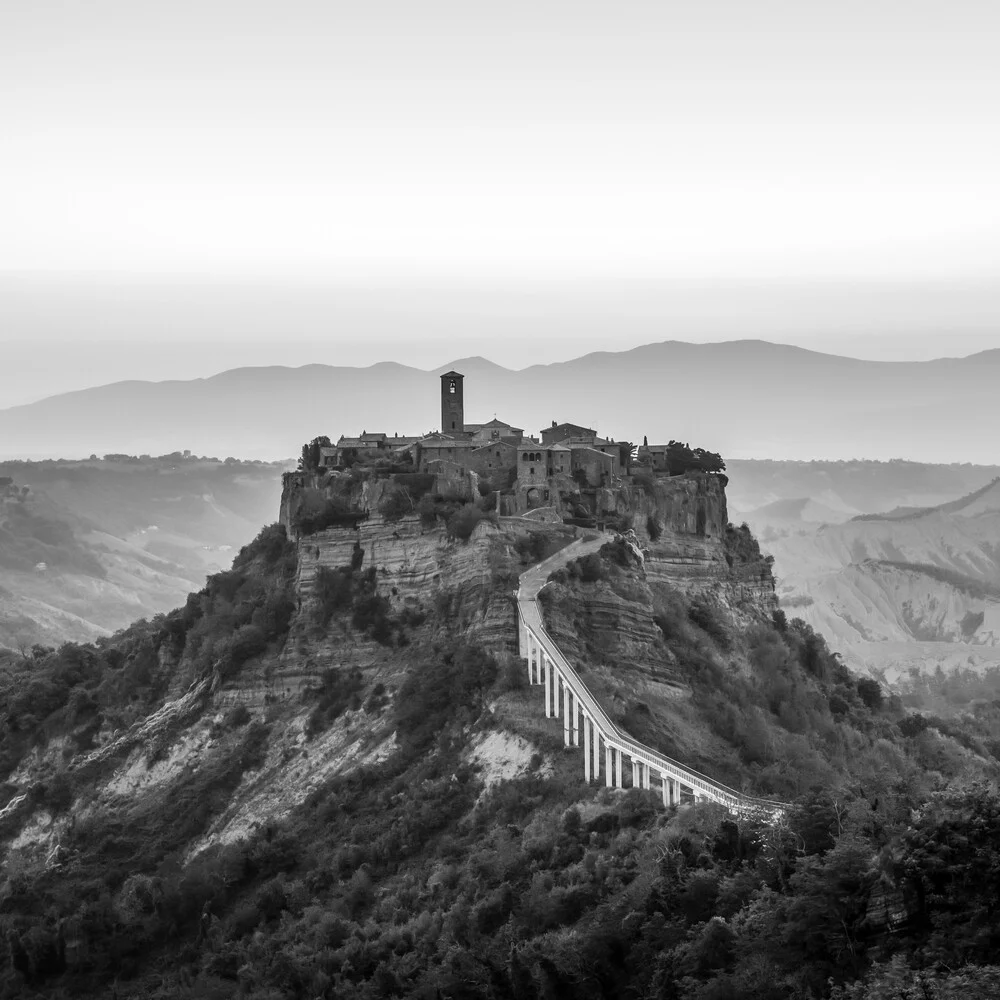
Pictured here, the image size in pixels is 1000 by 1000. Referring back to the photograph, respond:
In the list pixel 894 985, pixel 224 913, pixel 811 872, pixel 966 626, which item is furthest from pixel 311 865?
pixel 966 626

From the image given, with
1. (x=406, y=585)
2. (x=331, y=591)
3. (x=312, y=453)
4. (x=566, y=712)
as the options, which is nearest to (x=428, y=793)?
(x=566, y=712)

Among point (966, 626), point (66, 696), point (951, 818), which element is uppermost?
point (951, 818)

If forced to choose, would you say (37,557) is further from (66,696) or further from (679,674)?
(679,674)

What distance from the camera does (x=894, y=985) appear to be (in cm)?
3878

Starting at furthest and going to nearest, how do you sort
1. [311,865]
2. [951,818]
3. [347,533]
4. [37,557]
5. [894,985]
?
[37,557] < [347,533] < [311,865] < [951,818] < [894,985]

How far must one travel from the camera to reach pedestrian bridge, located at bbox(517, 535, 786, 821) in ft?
178

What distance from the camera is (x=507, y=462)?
76.9m

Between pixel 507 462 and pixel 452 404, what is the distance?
25.1 feet

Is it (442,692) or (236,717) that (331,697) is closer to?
(236,717)

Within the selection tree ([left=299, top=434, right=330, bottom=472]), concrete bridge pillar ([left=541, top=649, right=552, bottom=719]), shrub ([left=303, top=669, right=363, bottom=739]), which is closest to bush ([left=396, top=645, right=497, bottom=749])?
concrete bridge pillar ([left=541, top=649, right=552, bottom=719])

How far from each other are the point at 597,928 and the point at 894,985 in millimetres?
10127

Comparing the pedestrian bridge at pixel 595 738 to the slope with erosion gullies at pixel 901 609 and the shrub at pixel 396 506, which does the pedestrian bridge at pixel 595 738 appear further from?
the slope with erosion gullies at pixel 901 609

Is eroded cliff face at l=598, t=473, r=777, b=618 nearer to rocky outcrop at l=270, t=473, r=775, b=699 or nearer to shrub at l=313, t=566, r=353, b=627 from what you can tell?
rocky outcrop at l=270, t=473, r=775, b=699

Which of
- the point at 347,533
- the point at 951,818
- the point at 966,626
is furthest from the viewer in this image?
the point at 966,626
